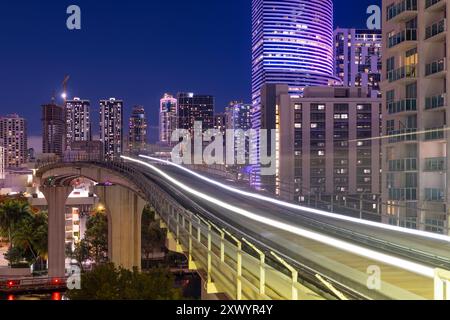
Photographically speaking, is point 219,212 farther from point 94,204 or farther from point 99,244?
point 94,204

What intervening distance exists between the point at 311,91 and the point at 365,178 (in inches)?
682

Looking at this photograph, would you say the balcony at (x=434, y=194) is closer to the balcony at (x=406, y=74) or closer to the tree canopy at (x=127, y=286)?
the balcony at (x=406, y=74)

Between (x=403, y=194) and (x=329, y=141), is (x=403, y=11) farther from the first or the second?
(x=329, y=141)

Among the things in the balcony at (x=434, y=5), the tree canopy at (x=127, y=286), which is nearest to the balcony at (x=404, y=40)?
the balcony at (x=434, y=5)

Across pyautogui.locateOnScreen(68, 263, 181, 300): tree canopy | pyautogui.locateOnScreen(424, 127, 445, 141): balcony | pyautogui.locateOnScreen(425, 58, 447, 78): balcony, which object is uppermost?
pyautogui.locateOnScreen(425, 58, 447, 78): balcony

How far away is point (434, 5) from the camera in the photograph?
38.4 meters

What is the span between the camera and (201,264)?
16.5m

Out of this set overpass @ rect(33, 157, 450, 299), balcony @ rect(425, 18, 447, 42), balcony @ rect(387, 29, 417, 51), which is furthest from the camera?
balcony @ rect(387, 29, 417, 51)

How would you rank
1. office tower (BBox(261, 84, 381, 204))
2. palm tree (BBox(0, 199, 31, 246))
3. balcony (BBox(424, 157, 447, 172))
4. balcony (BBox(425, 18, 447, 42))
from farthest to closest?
office tower (BBox(261, 84, 381, 204)) < palm tree (BBox(0, 199, 31, 246)) < balcony (BBox(425, 18, 447, 42)) < balcony (BBox(424, 157, 447, 172))

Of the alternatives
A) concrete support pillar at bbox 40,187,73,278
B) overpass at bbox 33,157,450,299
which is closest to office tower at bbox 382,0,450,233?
overpass at bbox 33,157,450,299

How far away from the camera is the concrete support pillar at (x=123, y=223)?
5353 centimetres

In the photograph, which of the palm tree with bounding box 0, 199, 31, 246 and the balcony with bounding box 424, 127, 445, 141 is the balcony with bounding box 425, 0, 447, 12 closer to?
the balcony with bounding box 424, 127, 445, 141

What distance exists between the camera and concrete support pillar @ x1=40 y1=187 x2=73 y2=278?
2419 inches
